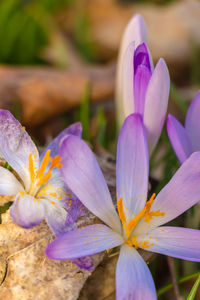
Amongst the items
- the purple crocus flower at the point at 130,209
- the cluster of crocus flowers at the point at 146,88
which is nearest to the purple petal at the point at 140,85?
the cluster of crocus flowers at the point at 146,88

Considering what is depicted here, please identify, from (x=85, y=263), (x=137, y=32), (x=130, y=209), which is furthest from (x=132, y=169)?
(x=137, y=32)

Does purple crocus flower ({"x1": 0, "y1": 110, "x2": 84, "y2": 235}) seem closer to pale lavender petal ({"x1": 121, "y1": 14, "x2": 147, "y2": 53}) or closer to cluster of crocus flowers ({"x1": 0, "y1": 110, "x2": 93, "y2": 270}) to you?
cluster of crocus flowers ({"x1": 0, "y1": 110, "x2": 93, "y2": 270})

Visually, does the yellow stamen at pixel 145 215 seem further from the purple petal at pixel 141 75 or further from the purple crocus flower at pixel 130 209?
the purple petal at pixel 141 75

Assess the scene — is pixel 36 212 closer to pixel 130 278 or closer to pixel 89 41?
pixel 130 278

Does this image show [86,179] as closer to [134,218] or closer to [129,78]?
[134,218]

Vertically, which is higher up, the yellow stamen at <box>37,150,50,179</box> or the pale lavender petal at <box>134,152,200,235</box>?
the yellow stamen at <box>37,150,50,179</box>

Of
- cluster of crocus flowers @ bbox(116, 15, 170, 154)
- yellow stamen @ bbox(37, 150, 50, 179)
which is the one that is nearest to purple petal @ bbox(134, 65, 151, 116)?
cluster of crocus flowers @ bbox(116, 15, 170, 154)
